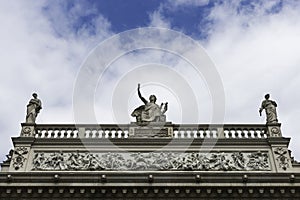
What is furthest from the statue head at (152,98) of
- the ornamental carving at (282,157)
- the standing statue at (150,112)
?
the ornamental carving at (282,157)

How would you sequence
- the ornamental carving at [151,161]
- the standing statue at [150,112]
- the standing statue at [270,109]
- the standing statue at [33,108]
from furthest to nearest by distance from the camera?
1. the standing statue at [150,112]
2. the standing statue at [33,108]
3. the standing statue at [270,109]
4. the ornamental carving at [151,161]

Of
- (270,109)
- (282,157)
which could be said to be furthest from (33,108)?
(282,157)

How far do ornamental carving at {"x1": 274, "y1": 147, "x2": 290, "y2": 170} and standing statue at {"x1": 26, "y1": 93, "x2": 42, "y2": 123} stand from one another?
12.1 metres

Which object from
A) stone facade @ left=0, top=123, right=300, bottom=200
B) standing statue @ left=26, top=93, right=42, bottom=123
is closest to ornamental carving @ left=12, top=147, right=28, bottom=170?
stone facade @ left=0, top=123, right=300, bottom=200

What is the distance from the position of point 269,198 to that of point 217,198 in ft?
7.28

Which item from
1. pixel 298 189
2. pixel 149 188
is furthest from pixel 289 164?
pixel 149 188

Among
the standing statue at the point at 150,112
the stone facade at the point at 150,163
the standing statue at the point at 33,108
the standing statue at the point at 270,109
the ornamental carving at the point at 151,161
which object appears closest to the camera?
the stone facade at the point at 150,163

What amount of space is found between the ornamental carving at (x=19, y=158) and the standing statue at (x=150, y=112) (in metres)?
5.92

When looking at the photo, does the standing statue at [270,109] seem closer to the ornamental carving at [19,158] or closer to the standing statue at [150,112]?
the standing statue at [150,112]

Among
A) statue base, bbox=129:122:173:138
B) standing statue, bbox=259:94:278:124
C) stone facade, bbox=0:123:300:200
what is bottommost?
stone facade, bbox=0:123:300:200

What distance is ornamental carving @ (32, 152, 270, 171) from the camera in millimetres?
21156

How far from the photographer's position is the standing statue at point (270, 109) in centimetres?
2298

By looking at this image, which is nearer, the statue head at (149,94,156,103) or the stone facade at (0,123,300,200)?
Answer: the stone facade at (0,123,300,200)

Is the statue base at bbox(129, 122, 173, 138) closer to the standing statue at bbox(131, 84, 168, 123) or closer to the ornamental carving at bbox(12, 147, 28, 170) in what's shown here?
the standing statue at bbox(131, 84, 168, 123)
